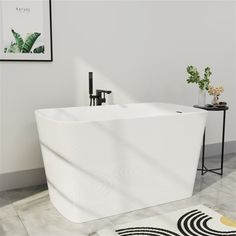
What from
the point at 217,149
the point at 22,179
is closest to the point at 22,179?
the point at 22,179

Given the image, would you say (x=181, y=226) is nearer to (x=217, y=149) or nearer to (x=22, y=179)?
(x=22, y=179)

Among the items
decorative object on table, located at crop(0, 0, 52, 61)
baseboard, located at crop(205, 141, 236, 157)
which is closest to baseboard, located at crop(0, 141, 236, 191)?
decorative object on table, located at crop(0, 0, 52, 61)

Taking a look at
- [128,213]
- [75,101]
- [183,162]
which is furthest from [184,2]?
[128,213]

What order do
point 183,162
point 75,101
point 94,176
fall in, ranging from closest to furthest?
1. point 94,176
2. point 183,162
3. point 75,101

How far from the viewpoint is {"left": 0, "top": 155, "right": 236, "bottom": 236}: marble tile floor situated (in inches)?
88.9

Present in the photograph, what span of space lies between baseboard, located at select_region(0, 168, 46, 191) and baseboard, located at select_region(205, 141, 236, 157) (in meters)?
1.97

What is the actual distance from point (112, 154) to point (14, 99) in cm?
111

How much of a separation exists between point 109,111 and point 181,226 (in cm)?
121

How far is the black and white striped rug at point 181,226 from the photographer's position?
86.8 inches

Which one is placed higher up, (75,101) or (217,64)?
(217,64)

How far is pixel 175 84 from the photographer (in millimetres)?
3730

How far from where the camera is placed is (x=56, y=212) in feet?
8.27

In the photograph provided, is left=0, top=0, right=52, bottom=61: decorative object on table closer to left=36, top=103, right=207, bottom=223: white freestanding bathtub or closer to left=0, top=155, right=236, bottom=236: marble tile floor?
left=36, top=103, right=207, bottom=223: white freestanding bathtub

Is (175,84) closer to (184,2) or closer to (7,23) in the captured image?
(184,2)
